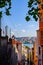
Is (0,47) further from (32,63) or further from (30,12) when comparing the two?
(32,63)

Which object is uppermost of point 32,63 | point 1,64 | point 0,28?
point 0,28

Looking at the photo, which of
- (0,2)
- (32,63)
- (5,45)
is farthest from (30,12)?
(32,63)

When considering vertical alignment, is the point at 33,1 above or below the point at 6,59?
above

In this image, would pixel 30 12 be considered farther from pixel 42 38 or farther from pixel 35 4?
pixel 42 38

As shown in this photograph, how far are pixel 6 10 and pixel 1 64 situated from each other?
89.2ft

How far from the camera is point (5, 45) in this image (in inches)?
1390

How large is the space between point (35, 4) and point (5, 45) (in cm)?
3113

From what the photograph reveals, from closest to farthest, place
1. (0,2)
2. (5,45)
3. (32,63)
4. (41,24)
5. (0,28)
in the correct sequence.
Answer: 1. (0,2)
2. (0,28)
3. (5,45)
4. (41,24)
5. (32,63)

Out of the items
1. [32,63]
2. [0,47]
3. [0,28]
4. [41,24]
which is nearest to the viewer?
[0,28]

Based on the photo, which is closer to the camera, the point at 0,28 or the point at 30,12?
the point at 30,12

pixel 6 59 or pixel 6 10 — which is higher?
pixel 6 10

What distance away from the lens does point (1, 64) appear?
3114 cm

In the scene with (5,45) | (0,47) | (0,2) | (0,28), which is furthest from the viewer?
(5,45)

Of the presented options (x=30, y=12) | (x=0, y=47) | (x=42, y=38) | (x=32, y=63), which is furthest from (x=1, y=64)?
(x=32, y=63)
